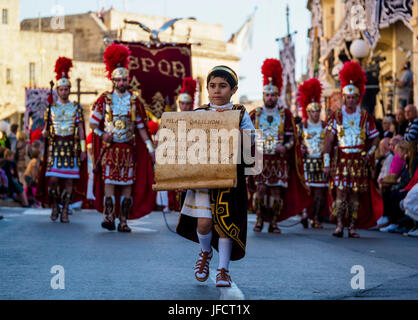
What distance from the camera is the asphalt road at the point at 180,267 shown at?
606 cm

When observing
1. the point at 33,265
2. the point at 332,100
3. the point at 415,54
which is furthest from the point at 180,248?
the point at 332,100

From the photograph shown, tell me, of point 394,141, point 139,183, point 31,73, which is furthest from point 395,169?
point 31,73

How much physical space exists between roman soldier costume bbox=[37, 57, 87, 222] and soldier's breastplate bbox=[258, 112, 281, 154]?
9.54 ft

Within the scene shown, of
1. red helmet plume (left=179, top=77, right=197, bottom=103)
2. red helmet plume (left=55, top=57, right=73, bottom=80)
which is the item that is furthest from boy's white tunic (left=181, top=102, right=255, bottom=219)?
red helmet plume (left=179, top=77, right=197, bottom=103)

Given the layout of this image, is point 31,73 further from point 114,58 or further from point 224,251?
point 224,251

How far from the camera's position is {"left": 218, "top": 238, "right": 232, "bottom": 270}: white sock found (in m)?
6.62

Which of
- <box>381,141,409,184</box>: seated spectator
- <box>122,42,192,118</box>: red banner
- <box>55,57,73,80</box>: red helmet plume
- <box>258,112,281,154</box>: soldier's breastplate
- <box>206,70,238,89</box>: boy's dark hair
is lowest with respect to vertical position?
<box>381,141,409,184</box>: seated spectator

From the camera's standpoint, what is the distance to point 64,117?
46.8 ft

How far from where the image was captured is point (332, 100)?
2772 centimetres

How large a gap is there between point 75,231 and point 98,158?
4.13 ft

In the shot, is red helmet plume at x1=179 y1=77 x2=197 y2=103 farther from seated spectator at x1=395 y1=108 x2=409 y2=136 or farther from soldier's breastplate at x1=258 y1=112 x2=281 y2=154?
seated spectator at x1=395 y1=108 x2=409 y2=136

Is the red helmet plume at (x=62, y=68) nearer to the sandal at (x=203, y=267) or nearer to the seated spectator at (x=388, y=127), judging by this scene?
the seated spectator at (x=388, y=127)

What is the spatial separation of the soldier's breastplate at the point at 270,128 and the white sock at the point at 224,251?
6.59 m

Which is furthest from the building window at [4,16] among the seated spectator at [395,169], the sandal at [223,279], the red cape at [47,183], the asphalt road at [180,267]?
the sandal at [223,279]
